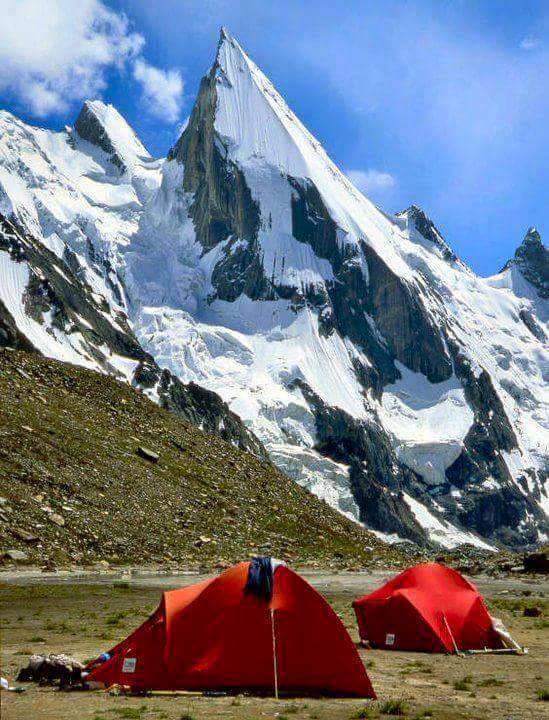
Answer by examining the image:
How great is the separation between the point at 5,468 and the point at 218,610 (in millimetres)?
38663

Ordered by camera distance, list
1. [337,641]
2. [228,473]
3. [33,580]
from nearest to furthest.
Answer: [337,641] < [33,580] < [228,473]

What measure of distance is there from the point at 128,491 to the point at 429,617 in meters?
38.6

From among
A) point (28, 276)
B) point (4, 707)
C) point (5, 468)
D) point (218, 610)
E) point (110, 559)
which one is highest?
point (28, 276)

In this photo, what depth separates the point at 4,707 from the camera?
14844 millimetres

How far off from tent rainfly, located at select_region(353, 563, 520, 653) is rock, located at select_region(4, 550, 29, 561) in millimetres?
25684

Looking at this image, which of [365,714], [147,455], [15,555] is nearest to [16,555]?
[15,555]

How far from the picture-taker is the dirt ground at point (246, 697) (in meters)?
15.3

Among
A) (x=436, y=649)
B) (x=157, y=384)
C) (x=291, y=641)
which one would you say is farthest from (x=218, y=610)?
(x=157, y=384)

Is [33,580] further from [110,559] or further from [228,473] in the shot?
[228,473]

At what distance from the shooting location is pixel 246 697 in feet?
55.3

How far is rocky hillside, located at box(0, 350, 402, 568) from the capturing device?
50594mm

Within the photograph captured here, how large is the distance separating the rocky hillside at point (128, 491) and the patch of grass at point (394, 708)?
3267cm

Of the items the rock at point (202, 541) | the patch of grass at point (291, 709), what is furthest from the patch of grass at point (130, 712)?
the rock at point (202, 541)

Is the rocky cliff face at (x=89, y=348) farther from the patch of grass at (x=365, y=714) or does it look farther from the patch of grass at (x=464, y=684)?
the patch of grass at (x=365, y=714)
